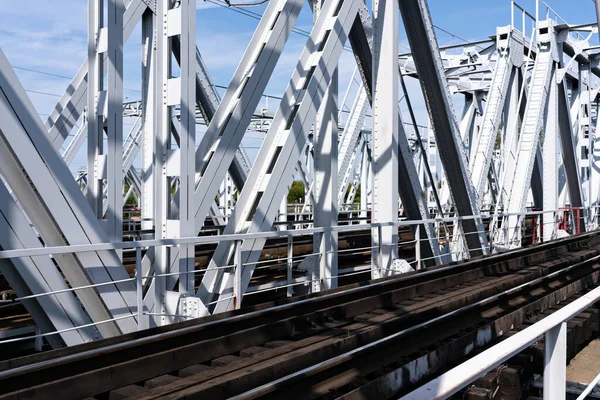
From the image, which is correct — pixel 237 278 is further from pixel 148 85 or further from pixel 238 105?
pixel 148 85

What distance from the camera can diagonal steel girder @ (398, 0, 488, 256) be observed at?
13156mm

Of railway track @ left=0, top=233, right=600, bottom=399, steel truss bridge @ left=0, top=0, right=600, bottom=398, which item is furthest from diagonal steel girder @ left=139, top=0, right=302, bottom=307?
railway track @ left=0, top=233, right=600, bottom=399

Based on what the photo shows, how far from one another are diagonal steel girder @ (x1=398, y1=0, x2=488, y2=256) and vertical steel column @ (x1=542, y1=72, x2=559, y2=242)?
662 cm

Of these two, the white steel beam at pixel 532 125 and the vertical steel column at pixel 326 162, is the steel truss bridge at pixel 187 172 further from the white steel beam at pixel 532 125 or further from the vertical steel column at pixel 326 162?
the white steel beam at pixel 532 125

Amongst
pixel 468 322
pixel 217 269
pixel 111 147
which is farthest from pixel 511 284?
pixel 111 147

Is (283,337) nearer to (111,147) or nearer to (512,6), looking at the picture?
(111,147)

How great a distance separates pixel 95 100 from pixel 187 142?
47.0 inches

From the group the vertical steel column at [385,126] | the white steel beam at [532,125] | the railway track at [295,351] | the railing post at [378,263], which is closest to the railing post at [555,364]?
the railway track at [295,351]

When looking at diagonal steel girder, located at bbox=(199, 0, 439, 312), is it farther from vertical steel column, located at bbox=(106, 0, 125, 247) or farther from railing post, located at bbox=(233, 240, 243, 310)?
vertical steel column, located at bbox=(106, 0, 125, 247)

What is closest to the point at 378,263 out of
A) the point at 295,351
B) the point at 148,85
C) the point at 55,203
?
the point at 148,85

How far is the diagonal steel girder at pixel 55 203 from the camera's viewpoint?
19.3ft

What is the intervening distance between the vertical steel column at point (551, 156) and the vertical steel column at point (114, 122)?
54.3ft

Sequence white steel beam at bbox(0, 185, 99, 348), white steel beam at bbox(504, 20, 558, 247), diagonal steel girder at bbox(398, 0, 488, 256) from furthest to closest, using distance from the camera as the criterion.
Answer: white steel beam at bbox(504, 20, 558, 247)
diagonal steel girder at bbox(398, 0, 488, 256)
white steel beam at bbox(0, 185, 99, 348)

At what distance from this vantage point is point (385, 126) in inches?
464
